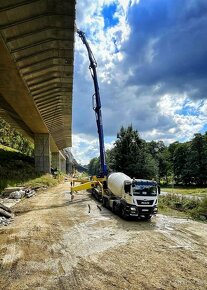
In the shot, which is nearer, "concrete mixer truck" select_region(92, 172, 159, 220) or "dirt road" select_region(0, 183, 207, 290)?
"dirt road" select_region(0, 183, 207, 290)

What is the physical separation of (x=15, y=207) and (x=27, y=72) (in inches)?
384

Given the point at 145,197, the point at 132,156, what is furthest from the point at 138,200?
the point at 132,156

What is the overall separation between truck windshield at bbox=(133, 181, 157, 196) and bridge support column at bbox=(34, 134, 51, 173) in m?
33.8

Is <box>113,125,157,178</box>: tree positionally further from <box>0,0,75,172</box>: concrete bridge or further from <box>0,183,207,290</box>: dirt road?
<box>0,183,207,290</box>: dirt road

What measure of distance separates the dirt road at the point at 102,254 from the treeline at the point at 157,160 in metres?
19.4

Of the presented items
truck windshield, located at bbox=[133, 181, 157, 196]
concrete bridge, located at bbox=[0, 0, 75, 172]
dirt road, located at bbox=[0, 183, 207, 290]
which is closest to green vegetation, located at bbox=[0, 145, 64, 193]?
concrete bridge, located at bbox=[0, 0, 75, 172]

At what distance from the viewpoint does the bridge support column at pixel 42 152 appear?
167 feet

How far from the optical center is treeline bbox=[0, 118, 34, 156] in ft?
258

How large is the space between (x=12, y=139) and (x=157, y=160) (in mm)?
46795

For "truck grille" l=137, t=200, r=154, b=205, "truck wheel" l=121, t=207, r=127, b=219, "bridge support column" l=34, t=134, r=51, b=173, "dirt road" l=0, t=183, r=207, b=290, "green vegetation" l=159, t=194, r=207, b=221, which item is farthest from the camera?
"bridge support column" l=34, t=134, r=51, b=173

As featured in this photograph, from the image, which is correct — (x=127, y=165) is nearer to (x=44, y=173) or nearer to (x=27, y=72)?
(x=44, y=173)

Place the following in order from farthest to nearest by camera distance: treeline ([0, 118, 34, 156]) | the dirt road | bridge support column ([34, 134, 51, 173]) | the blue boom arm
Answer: treeline ([0, 118, 34, 156]) < bridge support column ([34, 134, 51, 173]) < the blue boom arm < the dirt road

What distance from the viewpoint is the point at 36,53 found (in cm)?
2069

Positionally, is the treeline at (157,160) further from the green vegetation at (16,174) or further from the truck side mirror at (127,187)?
the truck side mirror at (127,187)
